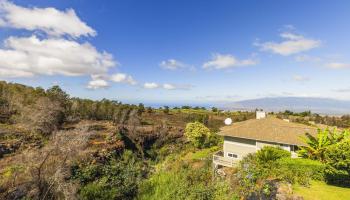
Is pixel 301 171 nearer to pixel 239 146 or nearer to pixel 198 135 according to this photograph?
pixel 239 146

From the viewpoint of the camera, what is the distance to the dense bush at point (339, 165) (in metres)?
15.6

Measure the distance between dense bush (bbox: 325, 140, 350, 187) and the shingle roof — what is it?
5.43 meters

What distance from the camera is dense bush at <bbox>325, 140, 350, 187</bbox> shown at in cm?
1563

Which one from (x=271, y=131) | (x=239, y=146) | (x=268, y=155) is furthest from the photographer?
(x=239, y=146)

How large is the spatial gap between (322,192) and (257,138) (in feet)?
31.7

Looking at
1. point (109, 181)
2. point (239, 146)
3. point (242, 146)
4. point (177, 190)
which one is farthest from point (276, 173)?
point (109, 181)

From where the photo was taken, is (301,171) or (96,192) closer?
(96,192)

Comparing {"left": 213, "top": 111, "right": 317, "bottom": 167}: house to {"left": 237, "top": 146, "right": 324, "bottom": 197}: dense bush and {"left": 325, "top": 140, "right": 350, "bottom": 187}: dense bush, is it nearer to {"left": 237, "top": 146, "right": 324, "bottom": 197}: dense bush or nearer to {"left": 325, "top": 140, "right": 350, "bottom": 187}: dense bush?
{"left": 237, "top": 146, "right": 324, "bottom": 197}: dense bush

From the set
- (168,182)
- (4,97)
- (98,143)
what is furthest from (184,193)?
(4,97)

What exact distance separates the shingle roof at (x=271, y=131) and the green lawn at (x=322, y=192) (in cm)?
635

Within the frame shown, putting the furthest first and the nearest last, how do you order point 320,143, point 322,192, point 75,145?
point 320,143
point 322,192
point 75,145

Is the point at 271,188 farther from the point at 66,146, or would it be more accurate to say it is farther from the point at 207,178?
the point at 66,146

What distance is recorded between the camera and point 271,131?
25766 millimetres

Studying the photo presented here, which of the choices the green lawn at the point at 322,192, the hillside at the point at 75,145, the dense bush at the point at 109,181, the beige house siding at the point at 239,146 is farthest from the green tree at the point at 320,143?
the dense bush at the point at 109,181
